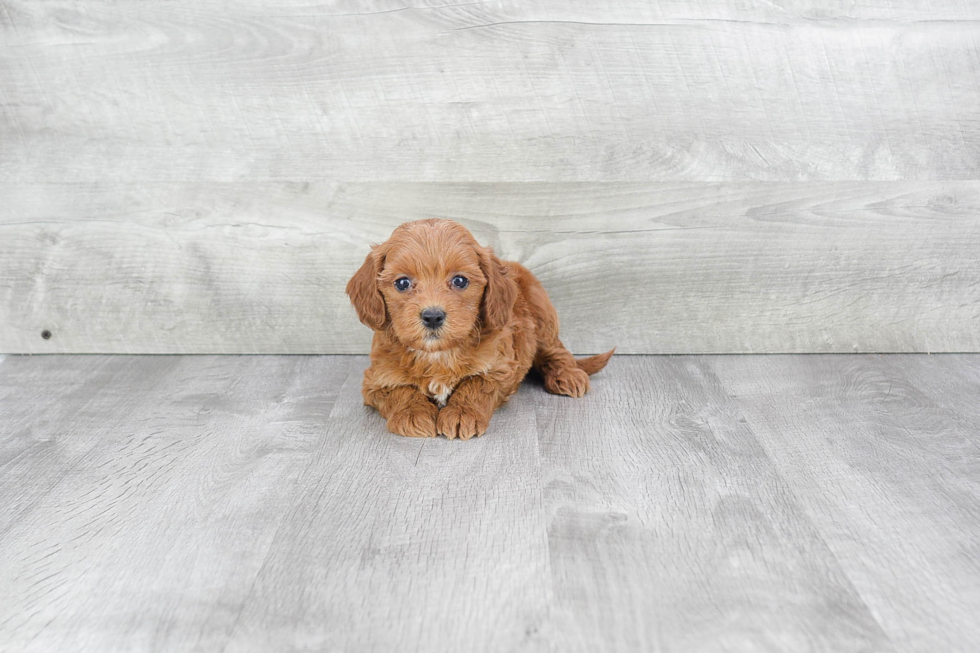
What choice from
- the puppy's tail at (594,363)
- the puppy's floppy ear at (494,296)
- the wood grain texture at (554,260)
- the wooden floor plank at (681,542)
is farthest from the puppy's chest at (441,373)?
the wood grain texture at (554,260)

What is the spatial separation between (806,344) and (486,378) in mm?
1230

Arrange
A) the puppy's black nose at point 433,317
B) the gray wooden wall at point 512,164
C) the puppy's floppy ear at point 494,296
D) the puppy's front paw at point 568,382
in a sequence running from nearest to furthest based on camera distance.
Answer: the puppy's black nose at point 433,317 < the puppy's floppy ear at point 494,296 < the puppy's front paw at point 568,382 < the gray wooden wall at point 512,164

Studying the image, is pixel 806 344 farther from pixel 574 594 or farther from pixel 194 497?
pixel 194 497

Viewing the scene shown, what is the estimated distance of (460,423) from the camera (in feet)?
6.58

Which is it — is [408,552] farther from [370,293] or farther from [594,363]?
[594,363]

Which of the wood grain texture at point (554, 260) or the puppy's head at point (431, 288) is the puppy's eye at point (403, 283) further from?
the wood grain texture at point (554, 260)

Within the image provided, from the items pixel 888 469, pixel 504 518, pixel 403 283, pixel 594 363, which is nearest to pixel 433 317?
pixel 403 283

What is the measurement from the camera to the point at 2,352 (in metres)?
2.71

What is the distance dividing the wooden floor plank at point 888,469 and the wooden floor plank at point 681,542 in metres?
0.06

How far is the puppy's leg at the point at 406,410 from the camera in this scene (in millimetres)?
2023

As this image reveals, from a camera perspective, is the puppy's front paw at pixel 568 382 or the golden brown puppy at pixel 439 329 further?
the puppy's front paw at pixel 568 382

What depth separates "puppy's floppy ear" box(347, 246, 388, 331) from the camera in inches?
77.3

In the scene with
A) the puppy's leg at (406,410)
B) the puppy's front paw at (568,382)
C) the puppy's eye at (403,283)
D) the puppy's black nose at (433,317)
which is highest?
the puppy's eye at (403,283)

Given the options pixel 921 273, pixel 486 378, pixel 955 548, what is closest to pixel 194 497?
pixel 486 378
